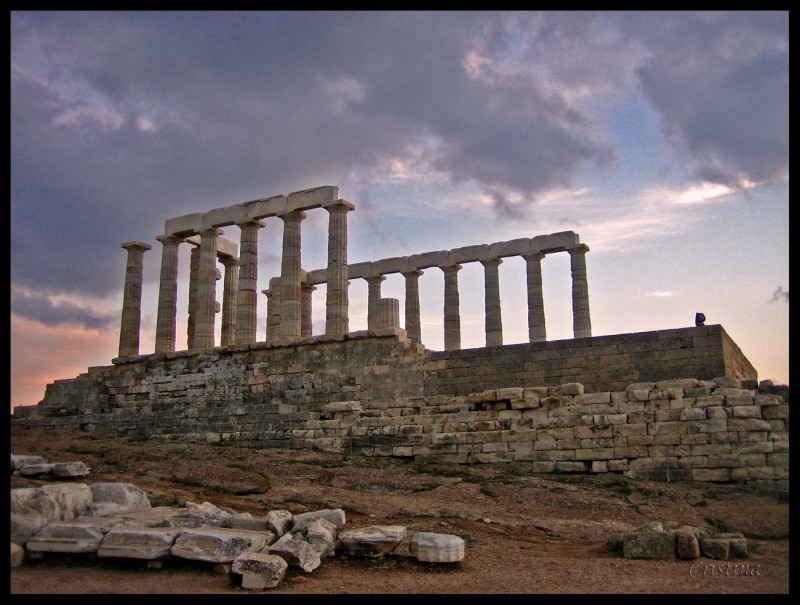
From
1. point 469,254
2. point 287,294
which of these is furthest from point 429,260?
point 287,294

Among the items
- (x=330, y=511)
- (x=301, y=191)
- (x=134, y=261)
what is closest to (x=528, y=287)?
(x=301, y=191)

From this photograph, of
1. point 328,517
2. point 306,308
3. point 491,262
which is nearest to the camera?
point 328,517

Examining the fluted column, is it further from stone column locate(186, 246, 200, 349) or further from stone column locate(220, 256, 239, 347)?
stone column locate(186, 246, 200, 349)

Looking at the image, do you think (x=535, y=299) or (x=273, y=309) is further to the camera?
(x=273, y=309)

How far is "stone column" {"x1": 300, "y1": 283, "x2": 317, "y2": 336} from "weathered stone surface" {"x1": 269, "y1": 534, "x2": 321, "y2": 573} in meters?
25.3

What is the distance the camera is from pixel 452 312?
31.6m

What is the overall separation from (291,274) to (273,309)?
701cm

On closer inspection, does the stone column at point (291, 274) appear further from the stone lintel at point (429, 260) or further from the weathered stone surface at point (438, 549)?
the weathered stone surface at point (438, 549)

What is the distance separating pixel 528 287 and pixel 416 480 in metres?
16.7

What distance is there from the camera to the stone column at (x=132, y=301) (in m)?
28.8

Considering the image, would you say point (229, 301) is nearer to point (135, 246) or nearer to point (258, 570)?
point (135, 246)

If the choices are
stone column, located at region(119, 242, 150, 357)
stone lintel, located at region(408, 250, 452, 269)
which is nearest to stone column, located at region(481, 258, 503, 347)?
stone lintel, located at region(408, 250, 452, 269)

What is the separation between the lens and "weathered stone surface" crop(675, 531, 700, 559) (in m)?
9.39
